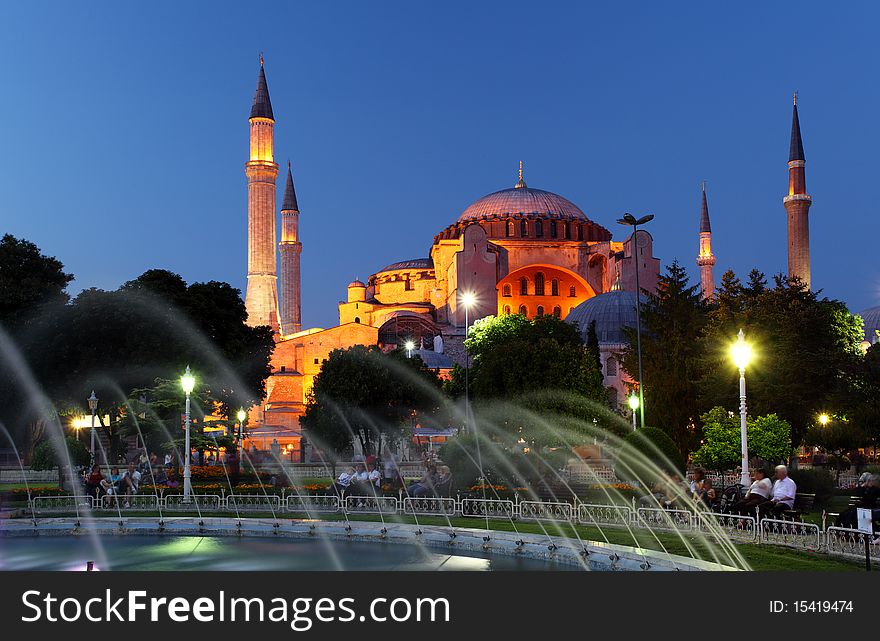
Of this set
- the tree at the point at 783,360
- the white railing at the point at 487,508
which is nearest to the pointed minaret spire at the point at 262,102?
the tree at the point at 783,360

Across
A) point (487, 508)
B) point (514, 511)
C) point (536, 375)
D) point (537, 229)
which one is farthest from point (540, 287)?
point (514, 511)

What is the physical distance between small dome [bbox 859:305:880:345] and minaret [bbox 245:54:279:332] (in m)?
43.1

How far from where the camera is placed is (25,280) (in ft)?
116

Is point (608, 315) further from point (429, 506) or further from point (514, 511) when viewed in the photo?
point (514, 511)

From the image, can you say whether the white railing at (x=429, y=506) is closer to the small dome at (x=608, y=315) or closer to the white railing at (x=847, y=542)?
the white railing at (x=847, y=542)

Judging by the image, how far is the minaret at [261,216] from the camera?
6328 centimetres

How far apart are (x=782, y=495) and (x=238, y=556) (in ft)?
24.1

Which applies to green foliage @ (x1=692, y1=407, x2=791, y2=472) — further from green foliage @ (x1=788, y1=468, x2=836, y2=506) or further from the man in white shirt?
the man in white shirt

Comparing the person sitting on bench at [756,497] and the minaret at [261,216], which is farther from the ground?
the minaret at [261,216]

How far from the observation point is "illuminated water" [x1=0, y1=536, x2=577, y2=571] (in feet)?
39.1

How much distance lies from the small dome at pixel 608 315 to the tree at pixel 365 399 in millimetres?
25835

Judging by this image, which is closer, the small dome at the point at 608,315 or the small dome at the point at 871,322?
the small dome at the point at 608,315

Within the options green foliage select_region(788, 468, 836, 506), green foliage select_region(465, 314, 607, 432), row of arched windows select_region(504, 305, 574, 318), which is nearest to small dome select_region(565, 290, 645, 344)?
row of arched windows select_region(504, 305, 574, 318)
